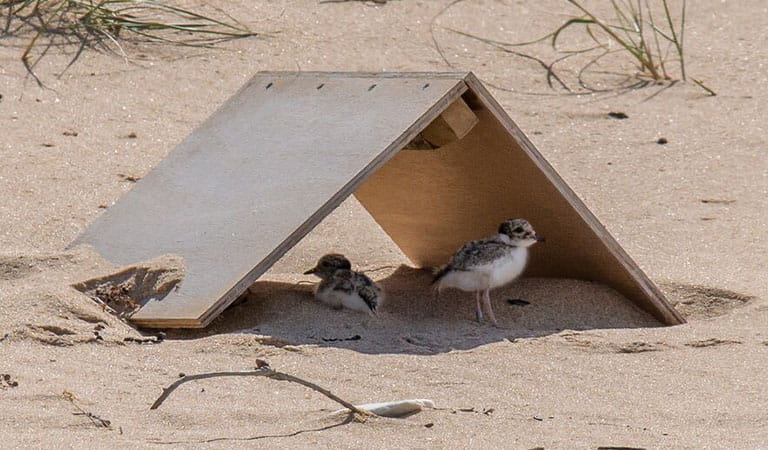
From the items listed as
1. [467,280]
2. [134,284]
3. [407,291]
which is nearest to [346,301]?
[467,280]

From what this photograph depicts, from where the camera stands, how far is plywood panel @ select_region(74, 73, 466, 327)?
544 centimetres

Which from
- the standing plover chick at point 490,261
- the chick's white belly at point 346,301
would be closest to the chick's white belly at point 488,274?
the standing plover chick at point 490,261

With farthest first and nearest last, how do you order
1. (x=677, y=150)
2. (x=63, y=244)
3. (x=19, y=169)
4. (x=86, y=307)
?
1. (x=677, y=150)
2. (x=19, y=169)
3. (x=63, y=244)
4. (x=86, y=307)

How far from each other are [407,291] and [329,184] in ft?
4.27

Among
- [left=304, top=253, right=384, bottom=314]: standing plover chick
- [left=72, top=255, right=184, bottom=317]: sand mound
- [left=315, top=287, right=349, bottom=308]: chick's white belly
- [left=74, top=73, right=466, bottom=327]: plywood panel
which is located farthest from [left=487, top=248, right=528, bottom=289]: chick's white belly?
[left=72, top=255, right=184, bottom=317]: sand mound

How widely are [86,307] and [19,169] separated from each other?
2.71 m

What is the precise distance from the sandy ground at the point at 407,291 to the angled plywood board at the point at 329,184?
0.20m

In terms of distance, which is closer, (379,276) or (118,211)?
(118,211)

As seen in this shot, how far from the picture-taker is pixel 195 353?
514 centimetres

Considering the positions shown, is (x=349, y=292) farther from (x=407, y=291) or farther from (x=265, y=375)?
(x=265, y=375)

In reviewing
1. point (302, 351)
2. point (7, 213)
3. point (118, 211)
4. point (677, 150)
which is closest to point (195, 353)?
point (302, 351)

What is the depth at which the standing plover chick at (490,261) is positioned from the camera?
20.3ft

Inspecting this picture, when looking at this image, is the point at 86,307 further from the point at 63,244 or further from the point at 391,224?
the point at 391,224

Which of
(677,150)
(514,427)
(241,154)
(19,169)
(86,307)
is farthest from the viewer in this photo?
(677,150)
